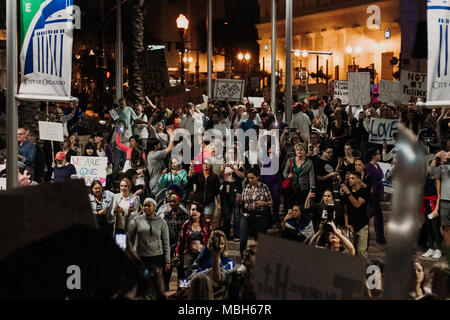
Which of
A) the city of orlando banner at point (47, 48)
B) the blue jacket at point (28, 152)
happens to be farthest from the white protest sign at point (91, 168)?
the city of orlando banner at point (47, 48)

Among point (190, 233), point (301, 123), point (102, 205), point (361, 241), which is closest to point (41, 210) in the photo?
point (190, 233)

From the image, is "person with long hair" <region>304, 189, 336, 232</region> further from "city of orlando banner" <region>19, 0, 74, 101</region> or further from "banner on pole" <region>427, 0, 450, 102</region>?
"city of orlando banner" <region>19, 0, 74, 101</region>

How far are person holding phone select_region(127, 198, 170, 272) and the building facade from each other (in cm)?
4900

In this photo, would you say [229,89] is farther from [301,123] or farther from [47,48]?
[47,48]

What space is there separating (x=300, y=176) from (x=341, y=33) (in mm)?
59903

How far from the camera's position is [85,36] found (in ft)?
128

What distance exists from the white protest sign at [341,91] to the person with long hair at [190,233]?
1173 centimetres

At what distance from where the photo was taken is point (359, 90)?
19359 mm

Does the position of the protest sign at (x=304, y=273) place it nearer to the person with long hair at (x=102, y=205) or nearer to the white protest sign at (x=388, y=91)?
the person with long hair at (x=102, y=205)

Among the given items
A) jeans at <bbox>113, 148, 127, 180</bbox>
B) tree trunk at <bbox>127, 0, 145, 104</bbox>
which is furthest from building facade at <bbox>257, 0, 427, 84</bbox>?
jeans at <bbox>113, 148, 127, 180</bbox>

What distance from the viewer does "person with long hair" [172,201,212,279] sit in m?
10.6

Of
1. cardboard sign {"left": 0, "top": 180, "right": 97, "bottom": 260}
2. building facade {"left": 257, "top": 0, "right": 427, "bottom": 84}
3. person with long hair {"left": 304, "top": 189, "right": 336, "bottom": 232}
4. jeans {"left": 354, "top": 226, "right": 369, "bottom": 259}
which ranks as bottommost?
jeans {"left": 354, "top": 226, "right": 369, "bottom": 259}

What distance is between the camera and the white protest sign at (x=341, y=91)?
2188 cm

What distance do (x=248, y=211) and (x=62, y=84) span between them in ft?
14.2
